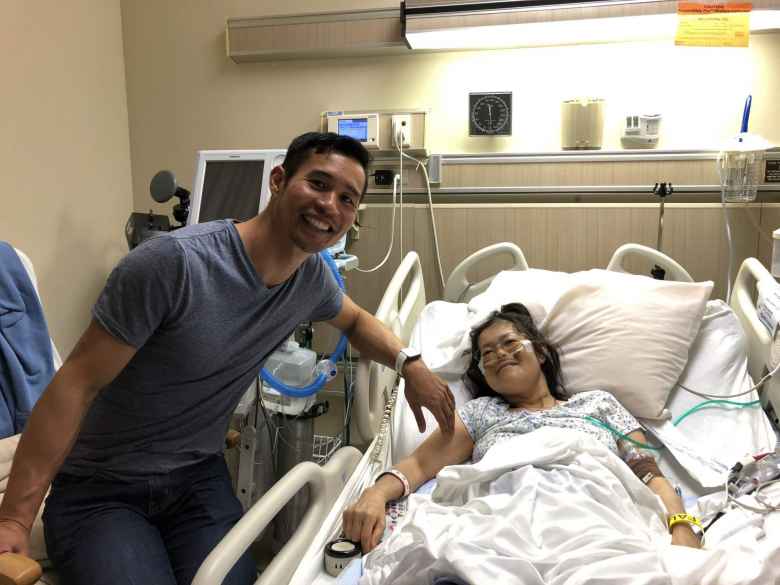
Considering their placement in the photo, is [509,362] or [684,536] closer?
[684,536]

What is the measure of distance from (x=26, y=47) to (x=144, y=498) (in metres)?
2.11

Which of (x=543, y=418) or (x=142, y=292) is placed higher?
(x=142, y=292)

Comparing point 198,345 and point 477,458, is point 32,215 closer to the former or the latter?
point 198,345

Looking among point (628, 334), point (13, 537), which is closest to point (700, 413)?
point (628, 334)

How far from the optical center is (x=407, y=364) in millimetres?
1586

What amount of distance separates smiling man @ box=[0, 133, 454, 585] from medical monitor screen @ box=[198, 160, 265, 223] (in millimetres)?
837

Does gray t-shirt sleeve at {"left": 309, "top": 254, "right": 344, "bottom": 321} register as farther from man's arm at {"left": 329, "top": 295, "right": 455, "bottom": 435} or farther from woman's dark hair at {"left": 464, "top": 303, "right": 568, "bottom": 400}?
woman's dark hair at {"left": 464, "top": 303, "right": 568, "bottom": 400}

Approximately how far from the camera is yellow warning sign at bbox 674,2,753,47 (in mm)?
2150

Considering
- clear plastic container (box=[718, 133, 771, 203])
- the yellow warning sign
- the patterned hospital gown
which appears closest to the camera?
the patterned hospital gown

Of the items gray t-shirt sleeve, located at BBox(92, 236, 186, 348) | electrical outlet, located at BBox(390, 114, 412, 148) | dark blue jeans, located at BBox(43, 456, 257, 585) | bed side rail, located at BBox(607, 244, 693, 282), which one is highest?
electrical outlet, located at BBox(390, 114, 412, 148)

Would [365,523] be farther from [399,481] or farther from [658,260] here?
[658,260]

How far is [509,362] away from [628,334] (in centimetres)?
42

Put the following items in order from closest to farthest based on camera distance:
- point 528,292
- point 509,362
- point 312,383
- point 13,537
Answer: point 13,537
point 509,362
point 312,383
point 528,292

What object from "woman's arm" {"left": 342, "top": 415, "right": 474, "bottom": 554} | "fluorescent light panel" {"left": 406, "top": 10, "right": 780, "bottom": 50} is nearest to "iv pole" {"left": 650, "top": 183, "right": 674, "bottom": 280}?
"fluorescent light panel" {"left": 406, "top": 10, "right": 780, "bottom": 50}
